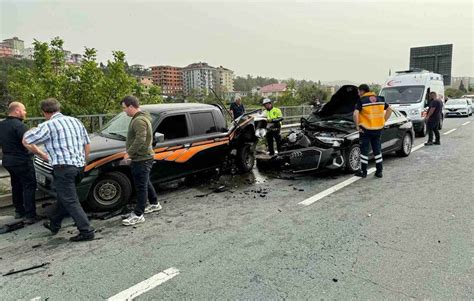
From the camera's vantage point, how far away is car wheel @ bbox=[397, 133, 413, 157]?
9031 millimetres

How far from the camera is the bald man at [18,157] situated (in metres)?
4.78

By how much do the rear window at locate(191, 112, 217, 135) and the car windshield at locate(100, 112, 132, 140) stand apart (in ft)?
4.12

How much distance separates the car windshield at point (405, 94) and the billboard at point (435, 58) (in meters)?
7.47

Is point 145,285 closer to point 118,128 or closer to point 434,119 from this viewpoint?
point 118,128

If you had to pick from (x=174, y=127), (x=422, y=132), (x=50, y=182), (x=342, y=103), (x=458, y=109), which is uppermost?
(x=342, y=103)

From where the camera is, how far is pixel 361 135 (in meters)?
7.10

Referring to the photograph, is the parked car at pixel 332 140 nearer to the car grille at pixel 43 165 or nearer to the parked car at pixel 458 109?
the car grille at pixel 43 165

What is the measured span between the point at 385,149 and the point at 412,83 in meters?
6.97

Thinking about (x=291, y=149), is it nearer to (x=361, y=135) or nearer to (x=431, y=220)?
(x=361, y=135)

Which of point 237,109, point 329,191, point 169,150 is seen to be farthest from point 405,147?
point 169,150

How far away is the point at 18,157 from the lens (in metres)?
4.82

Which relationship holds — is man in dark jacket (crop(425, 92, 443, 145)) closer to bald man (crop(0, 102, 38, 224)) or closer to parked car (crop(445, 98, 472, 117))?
bald man (crop(0, 102, 38, 224))

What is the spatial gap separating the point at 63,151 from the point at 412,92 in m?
13.3

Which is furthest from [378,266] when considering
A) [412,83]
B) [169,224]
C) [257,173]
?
[412,83]
